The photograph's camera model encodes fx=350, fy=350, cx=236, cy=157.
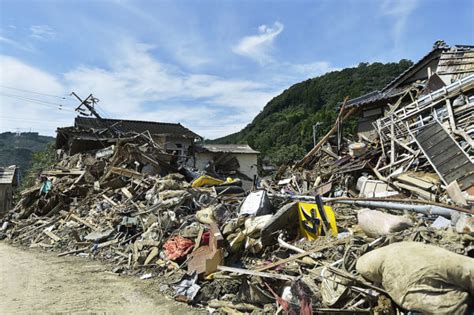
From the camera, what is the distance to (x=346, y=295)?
13.4 ft

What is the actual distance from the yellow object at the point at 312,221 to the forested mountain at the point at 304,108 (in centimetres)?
3015

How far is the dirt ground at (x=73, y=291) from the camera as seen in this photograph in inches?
213

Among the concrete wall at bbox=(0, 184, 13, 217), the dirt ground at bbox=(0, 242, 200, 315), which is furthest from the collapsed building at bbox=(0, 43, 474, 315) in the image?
the concrete wall at bbox=(0, 184, 13, 217)

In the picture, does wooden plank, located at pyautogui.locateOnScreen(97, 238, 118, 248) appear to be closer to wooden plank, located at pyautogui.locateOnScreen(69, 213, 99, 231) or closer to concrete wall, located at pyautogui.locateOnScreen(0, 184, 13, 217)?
wooden plank, located at pyautogui.locateOnScreen(69, 213, 99, 231)

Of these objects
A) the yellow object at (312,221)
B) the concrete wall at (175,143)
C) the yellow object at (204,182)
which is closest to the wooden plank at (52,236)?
the yellow object at (204,182)

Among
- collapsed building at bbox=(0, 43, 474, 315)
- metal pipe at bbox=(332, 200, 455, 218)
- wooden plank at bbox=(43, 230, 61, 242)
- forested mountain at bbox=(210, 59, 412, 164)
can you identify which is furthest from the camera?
forested mountain at bbox=(210, 59, 412, 164)

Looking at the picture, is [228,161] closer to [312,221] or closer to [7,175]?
[7,175]

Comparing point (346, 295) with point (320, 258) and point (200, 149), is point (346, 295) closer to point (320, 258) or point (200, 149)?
point (320, 258)

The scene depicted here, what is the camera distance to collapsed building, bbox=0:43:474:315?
3854 mm

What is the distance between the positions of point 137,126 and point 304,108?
37.9m

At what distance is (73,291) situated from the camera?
20.5ft

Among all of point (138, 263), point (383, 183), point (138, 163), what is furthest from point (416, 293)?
point (138, 163)

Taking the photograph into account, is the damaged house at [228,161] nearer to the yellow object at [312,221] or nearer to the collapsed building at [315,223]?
the collapsed building at [315,223]

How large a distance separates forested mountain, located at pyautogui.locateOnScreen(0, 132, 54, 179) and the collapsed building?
44386mm
